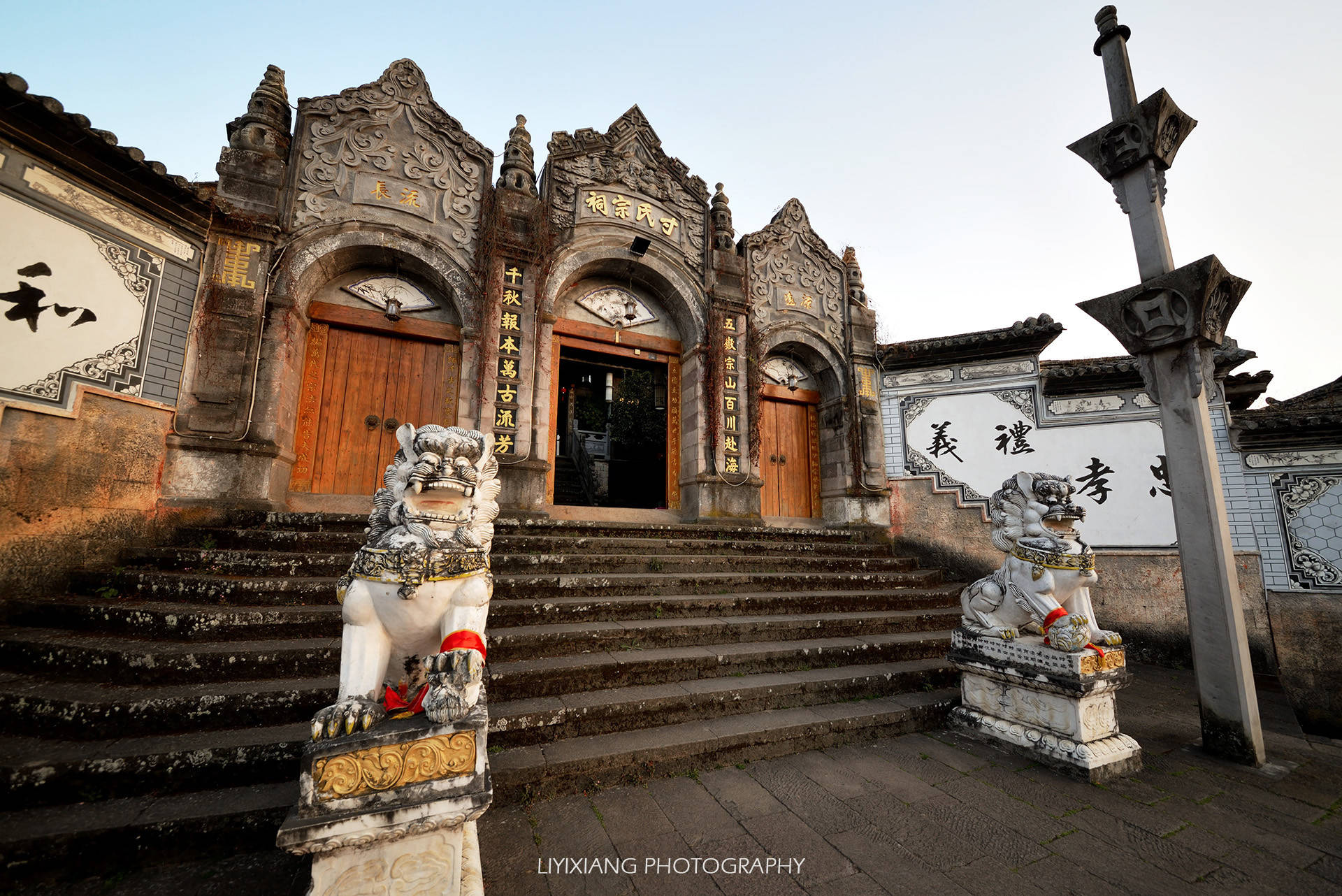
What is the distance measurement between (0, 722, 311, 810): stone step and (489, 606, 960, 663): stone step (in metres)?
1.28

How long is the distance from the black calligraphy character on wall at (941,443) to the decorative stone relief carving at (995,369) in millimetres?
815

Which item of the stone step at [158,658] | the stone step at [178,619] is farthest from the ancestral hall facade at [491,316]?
the stone step at [158,658]

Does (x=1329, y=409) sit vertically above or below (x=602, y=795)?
above

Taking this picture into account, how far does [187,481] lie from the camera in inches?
200

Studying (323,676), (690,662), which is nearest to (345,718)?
(323,676)

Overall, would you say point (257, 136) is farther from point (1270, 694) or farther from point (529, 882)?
point (1270, 694)

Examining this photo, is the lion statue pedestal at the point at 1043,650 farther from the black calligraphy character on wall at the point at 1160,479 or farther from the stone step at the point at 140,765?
the black calligraphy character on wall at the point at 1160,479

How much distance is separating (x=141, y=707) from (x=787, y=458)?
825cm

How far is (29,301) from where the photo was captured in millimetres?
4141

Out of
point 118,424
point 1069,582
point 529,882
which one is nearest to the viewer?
point 529,882

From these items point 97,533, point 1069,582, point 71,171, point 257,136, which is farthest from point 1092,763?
point 257,136

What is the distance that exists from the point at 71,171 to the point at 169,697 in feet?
15.8

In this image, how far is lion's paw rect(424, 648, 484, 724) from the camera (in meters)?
1.92

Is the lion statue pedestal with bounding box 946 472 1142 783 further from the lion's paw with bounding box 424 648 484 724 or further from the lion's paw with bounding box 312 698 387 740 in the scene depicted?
the lion's paw with bounding box 312 698 387 740
